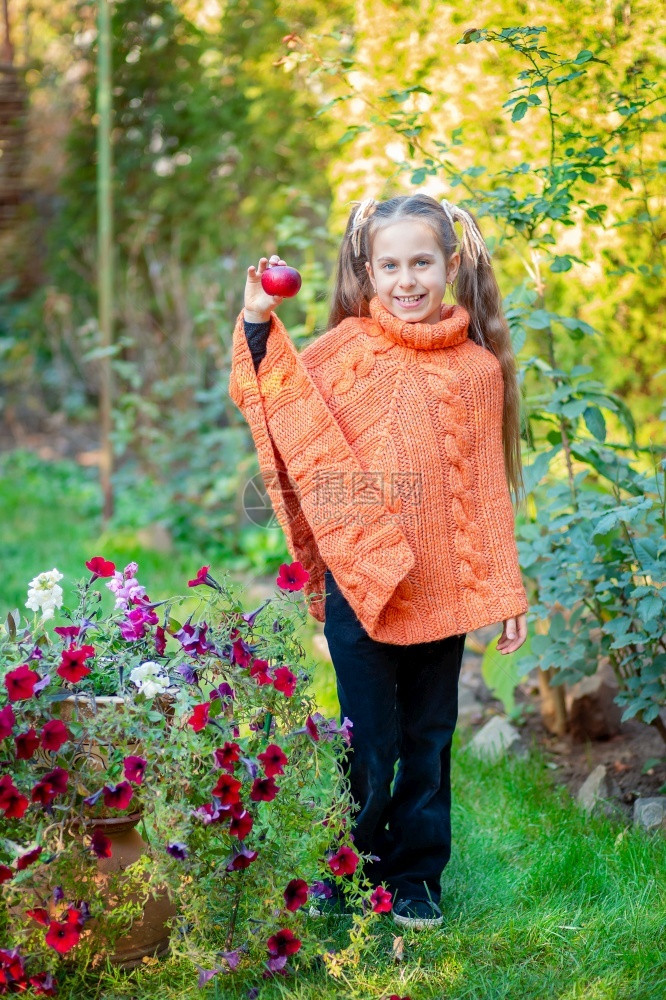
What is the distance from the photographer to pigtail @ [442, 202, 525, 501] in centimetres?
234

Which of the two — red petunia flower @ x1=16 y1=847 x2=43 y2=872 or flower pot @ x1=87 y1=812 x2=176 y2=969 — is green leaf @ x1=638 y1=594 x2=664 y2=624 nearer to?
flower pot @ x1=87 y1=812 x2=176 y2=969

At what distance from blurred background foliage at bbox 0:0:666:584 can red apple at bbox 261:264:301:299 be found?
0.87m

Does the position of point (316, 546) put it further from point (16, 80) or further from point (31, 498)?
point (16, 80)

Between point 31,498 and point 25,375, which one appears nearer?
point 31,498

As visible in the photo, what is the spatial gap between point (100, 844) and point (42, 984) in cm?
27

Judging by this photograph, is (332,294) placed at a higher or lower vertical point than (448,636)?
higher

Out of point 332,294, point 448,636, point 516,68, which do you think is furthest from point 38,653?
point 516,68

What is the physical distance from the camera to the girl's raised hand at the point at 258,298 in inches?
81.5

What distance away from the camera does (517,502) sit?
2.57 m

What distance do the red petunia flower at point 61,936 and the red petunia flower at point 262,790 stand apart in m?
0.38

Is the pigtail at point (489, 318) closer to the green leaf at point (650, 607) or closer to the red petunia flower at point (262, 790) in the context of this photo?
the green leaf at point (650, 607)

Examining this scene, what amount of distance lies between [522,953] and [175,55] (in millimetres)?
6239

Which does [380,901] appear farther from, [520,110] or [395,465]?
[520,110]

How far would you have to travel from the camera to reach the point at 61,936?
1.75m
